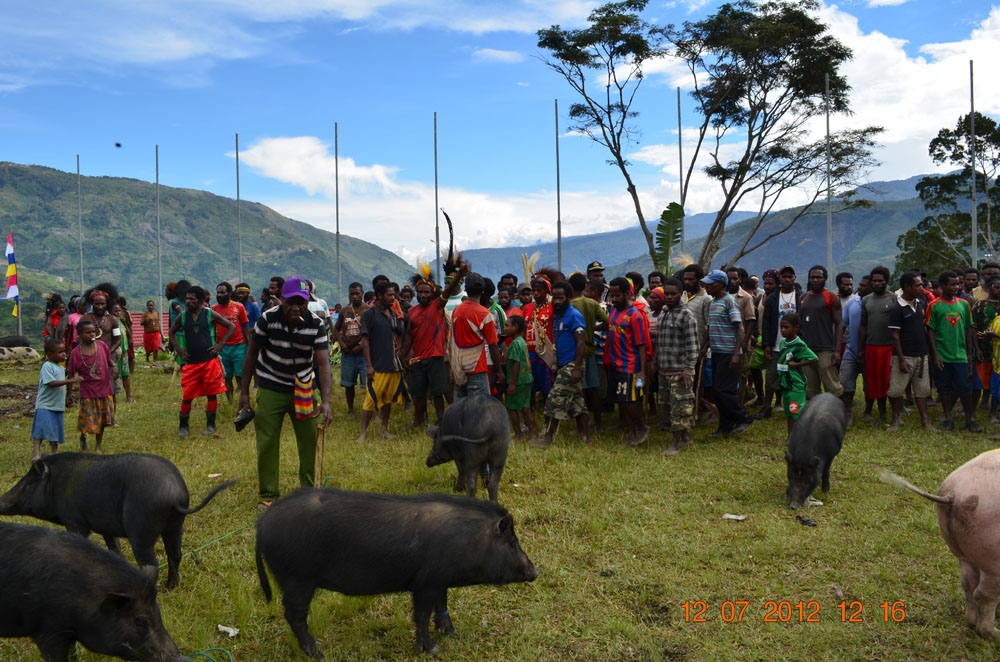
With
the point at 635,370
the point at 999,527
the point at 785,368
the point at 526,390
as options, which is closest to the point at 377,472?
the point at 526,390

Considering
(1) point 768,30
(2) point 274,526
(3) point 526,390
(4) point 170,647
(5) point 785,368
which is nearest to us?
(4) point 170,647

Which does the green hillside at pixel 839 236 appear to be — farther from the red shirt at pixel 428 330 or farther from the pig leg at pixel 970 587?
the pig leg at pixel 970 587

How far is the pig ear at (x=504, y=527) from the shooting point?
3.96m

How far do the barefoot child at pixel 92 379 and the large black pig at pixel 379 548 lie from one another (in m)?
5.87

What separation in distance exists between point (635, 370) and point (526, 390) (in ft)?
4.39

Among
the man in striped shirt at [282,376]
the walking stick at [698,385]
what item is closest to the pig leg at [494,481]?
the man in striped shirt at [282,376]

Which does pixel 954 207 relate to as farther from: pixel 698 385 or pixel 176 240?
pixel 176 240

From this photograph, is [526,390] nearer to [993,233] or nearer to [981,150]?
[981,150]

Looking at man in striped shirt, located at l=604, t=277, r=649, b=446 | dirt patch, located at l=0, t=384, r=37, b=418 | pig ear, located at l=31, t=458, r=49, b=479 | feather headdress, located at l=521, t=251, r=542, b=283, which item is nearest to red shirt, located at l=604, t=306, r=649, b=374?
man in striped shirt, located at l=604, t=277, r=649, b=446

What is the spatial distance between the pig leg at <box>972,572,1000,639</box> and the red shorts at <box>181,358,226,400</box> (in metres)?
8.71

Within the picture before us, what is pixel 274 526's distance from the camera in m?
3.84

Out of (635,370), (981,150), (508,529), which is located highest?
(981,150)

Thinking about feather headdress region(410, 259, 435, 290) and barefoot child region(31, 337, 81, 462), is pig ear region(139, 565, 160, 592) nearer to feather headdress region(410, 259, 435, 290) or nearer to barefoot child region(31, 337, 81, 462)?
barefoot child region(31, 337, 81, 462)

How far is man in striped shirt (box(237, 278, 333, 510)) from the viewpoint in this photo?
6254mm
